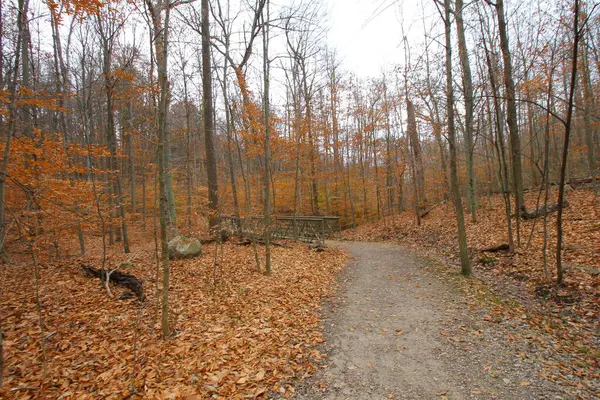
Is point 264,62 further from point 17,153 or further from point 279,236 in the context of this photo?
point 279,236

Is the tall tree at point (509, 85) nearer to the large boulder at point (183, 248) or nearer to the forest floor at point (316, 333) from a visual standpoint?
the forest floor at point (316, 333)

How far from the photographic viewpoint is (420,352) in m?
3.33

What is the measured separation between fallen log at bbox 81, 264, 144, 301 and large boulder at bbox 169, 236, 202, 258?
6.06 ft

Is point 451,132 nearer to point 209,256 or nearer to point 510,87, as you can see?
point 510,87

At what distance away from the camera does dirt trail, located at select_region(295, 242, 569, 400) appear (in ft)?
8.80

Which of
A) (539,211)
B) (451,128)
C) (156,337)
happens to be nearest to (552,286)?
(451,128)

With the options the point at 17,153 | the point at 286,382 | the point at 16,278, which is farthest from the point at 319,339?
the point at 17,153

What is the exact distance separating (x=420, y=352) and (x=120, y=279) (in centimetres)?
538

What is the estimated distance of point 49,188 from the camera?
5.77 m

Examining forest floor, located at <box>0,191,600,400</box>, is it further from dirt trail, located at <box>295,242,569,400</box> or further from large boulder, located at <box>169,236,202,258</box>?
large boulder, located at <box>169,236,202,258</box>

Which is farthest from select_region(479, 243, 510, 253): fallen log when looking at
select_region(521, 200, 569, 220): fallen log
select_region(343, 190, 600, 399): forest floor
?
select_region(521, 200, 569, 220): fallen log

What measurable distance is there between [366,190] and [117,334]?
1670 cm

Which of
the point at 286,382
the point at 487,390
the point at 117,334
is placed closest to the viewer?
the point at 487,390

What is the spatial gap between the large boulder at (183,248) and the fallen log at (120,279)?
6.06 ft
